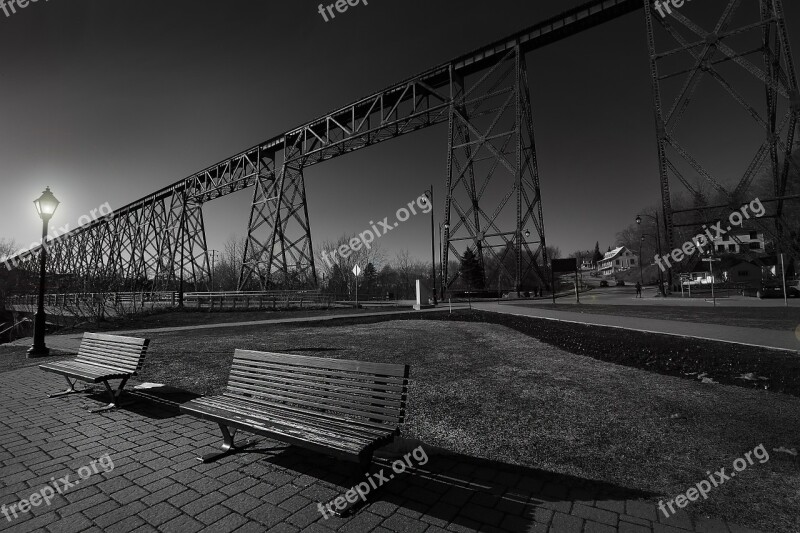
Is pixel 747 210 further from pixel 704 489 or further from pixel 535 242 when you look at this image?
pixel 704 489

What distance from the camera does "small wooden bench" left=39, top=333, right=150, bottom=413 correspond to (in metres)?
4.60

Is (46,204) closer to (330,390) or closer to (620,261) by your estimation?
(330,390)

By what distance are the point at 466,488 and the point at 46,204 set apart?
1103cm

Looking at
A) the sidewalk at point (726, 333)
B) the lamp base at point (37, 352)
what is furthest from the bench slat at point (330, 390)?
the lamp base at point (37, 352)

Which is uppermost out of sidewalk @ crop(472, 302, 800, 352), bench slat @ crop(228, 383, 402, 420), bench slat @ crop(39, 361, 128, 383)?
bench slat @ crop(228, 383, 402, 420)

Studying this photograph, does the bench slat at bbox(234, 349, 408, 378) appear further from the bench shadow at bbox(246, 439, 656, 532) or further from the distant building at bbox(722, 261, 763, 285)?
the distant building at bbox(722, 261, 763, 285)

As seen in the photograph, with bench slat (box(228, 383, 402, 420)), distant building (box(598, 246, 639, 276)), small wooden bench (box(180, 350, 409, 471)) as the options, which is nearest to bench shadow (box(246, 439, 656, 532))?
small wooden bench (box(180, 350, 409, 471))

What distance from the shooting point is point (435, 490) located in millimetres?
2574

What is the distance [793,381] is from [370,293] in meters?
33.2

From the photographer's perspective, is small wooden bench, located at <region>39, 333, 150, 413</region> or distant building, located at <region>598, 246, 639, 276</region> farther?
distant building, located at <region>598, 246, 639, 276</region>

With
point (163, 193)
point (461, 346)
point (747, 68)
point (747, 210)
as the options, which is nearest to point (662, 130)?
point (747, 68)

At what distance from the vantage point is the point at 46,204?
8953 millimetres

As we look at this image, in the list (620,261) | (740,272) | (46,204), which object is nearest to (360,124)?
(46,204)


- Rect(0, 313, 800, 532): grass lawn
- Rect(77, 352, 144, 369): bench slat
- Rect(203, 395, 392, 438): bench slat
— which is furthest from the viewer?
Rect(77, 352, 144, 369): bench slat
